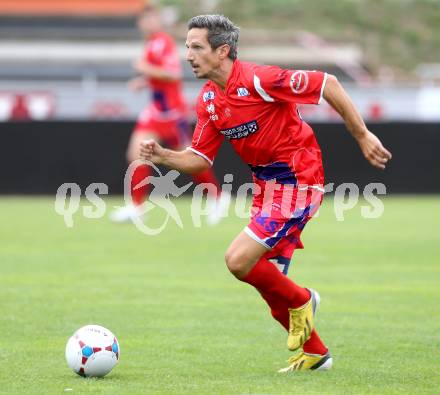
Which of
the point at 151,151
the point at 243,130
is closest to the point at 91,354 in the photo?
the point at 151,151

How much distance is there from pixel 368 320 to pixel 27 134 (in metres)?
12.9

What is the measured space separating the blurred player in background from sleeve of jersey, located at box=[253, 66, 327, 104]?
8.88m

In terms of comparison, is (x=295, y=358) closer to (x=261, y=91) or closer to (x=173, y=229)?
(x=261, y=91)

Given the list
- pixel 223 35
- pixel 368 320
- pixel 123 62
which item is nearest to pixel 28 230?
pixel 368 320

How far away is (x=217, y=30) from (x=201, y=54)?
0.59 ft

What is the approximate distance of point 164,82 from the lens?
16.1 meters

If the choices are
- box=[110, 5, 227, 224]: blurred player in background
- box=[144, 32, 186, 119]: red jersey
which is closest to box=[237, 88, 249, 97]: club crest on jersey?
box=[110, 5, 227, 224]: blurred player in background

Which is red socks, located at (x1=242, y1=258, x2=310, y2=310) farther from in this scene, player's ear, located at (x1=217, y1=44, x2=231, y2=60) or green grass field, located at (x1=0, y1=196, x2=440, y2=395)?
player's ear, located at (x1=217, y1=44, x2=231, y2=60)

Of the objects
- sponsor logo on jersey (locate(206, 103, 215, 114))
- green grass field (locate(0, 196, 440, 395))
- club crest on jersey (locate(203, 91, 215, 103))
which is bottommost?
green grass field (locate(0, 196, 440, 395))

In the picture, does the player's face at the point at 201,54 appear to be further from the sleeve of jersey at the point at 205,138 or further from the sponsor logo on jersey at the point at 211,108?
the sleeve of jersey at the point at 205,138

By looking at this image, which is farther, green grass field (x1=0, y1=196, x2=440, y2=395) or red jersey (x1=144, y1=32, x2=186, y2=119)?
red jersey (x1=144, y1=32, x2=186, y2=119)

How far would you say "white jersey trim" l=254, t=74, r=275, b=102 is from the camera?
6.69 m

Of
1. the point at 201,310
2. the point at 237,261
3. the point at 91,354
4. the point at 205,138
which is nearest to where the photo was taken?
the point at 91,354

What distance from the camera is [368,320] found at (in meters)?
8.32
